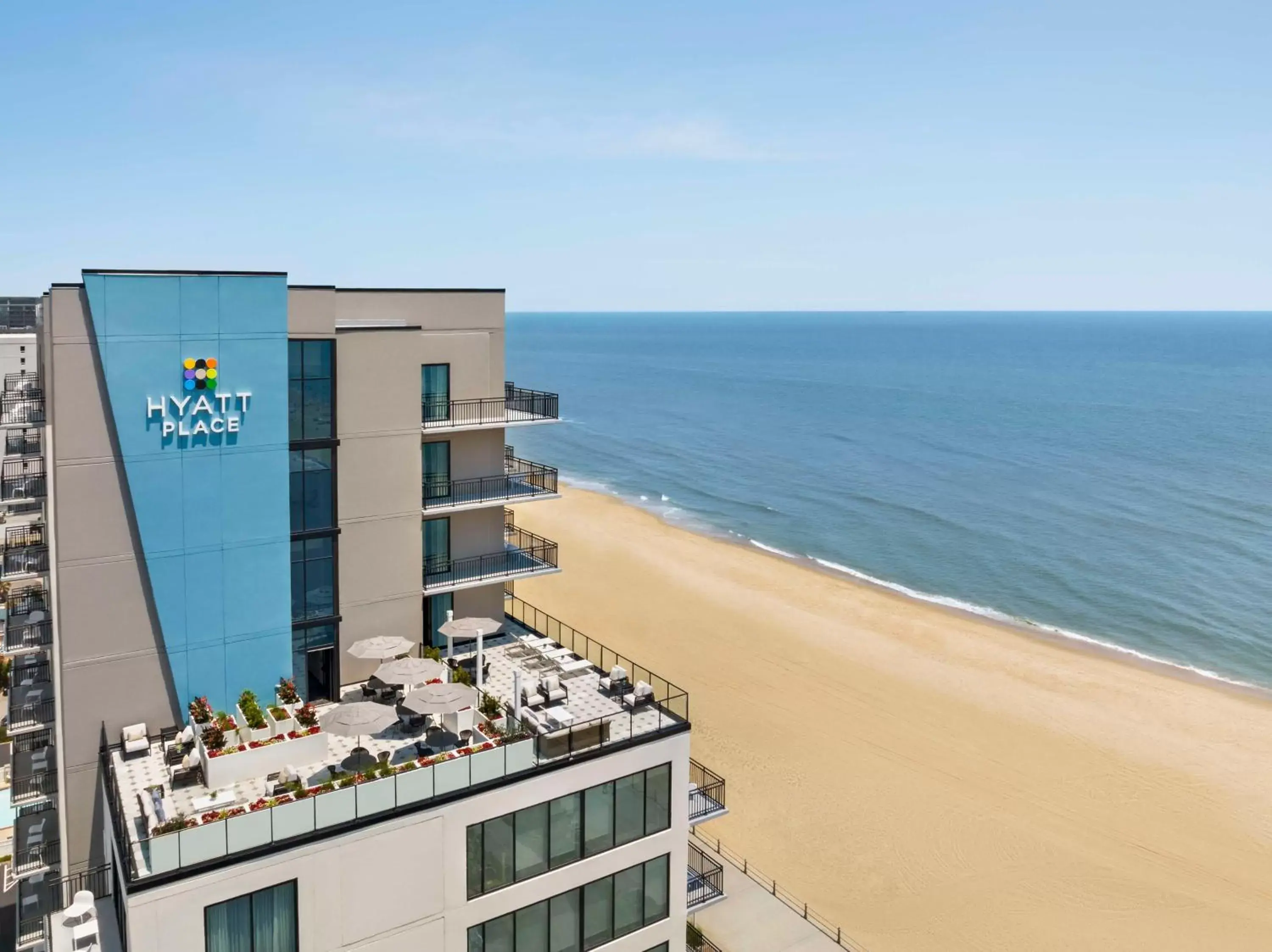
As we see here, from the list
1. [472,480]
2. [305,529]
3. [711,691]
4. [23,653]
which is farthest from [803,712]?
[23,653]

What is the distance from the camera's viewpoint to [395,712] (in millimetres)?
21312

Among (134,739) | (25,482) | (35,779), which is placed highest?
(25,482)

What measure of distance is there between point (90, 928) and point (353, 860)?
4.61 meters

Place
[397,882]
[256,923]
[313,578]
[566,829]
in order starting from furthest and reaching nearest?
[313,578]
[566,829]
[397,882]
[256,923]

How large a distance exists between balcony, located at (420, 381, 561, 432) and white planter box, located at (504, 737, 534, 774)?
9.86 metres

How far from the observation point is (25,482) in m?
27.3

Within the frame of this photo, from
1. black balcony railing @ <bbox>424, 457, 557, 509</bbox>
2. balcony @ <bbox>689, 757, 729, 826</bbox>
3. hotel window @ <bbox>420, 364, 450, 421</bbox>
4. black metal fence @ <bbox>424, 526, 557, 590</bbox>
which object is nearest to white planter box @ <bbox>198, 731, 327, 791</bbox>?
black metal fence @ <bbox>424, 526, 557, 590</bbox>

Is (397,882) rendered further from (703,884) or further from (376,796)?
Result: (703,884)

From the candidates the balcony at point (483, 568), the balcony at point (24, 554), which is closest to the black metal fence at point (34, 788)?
the balcony at point (24, 554)

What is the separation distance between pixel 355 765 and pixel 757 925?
1601cm

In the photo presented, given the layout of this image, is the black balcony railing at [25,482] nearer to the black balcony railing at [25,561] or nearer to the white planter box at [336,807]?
the black balcony railing at [25,561]

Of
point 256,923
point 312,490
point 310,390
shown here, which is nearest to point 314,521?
point 312,490

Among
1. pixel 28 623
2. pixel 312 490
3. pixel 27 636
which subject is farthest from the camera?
pixel 28 623

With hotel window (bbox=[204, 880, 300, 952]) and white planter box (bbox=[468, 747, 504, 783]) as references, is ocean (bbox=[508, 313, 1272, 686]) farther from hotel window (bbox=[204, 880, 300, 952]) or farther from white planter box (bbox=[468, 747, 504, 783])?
hotel window (bbox=[204, 880, 300, 952])
